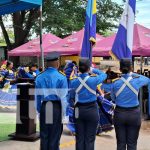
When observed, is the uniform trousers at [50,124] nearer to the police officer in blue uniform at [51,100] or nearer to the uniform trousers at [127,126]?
the police officer in blue uniform at [51,100]

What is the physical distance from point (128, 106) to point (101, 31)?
82.8 ft

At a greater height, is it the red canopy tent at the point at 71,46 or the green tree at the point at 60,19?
the green tree at the point at 60,19

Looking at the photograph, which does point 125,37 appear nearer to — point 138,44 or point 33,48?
point 138,44

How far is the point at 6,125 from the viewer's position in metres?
10.5

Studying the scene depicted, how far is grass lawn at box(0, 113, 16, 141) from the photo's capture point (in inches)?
366

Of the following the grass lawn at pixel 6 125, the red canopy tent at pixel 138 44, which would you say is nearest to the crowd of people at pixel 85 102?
the grass lawn at pixel 6 125

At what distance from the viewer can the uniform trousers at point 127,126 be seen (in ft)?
20.3

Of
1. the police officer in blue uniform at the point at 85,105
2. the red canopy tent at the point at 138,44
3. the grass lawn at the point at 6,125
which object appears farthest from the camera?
the red canopy tent at the point at 138,44

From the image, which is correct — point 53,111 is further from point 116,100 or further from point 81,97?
point 116,100

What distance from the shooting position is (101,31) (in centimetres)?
3112

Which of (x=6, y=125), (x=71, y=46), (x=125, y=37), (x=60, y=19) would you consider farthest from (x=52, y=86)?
(x=60, y=19)

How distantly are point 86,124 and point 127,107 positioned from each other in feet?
2.61

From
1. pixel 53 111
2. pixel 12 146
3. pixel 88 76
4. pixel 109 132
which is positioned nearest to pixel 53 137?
pixel 53 111

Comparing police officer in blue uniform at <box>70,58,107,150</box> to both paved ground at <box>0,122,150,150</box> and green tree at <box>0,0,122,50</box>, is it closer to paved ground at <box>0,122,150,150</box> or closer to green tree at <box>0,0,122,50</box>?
paved ground at <box>0,122,150,150</box>
